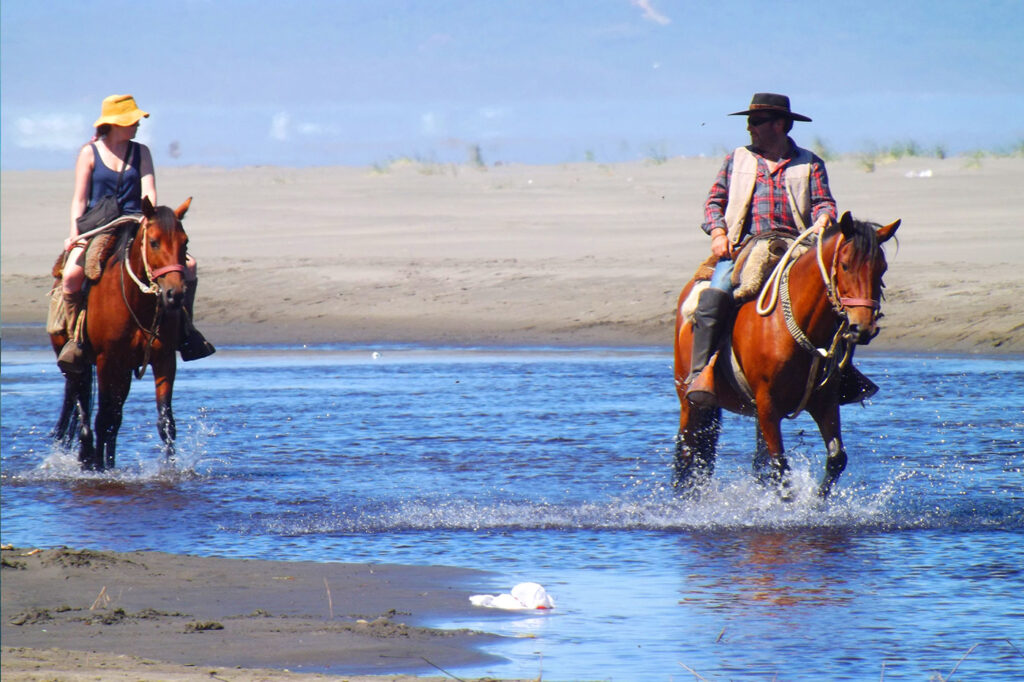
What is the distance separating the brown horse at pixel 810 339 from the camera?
6926 millimetres

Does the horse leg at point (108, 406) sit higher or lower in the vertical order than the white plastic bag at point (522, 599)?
higher

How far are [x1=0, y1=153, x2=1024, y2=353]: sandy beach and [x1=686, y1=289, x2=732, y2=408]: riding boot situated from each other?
8.38 m

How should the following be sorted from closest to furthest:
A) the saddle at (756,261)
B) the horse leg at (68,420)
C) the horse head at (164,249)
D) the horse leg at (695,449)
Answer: the saddle at (756,261) → the horse head at (164,249) → the horse leg at (695,449) → the horse leg at (68,420)

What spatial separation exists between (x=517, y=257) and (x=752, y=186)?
14156 mm

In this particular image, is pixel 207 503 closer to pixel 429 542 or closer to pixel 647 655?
pixel 429 542

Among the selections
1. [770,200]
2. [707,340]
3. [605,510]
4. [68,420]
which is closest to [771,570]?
[605,510]

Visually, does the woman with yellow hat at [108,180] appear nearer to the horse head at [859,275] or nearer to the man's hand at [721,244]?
the man's hand at [721,244]

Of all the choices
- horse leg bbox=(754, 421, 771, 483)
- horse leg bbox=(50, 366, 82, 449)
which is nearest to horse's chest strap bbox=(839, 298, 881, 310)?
horse leg bbox=(754, 421, 771, 483)

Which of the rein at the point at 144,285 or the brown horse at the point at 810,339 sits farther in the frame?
the rein at the point at 144,285

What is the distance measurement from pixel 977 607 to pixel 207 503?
437 cm

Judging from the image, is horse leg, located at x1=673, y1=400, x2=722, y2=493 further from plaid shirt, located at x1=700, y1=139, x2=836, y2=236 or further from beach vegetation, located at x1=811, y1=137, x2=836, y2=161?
beach vegetation, located at x1=811, y1=137, x2=836, y2=161

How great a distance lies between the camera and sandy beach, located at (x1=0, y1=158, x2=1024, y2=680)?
5.42 meters

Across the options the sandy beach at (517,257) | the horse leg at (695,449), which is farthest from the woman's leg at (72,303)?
the sandy beach at (517,257)

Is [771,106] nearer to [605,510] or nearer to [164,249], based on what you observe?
[605,510]
